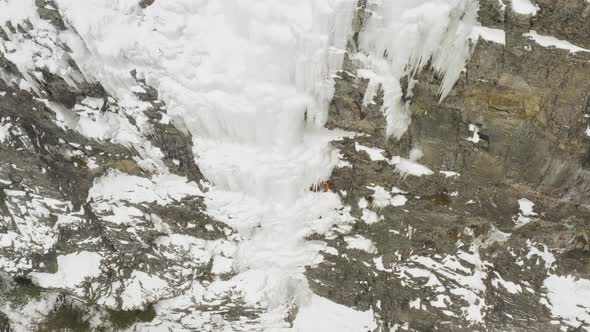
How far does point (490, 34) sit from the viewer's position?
425cm

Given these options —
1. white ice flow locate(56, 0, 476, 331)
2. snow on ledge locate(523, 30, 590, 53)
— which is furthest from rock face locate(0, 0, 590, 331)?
white ice flow locate(56, 0, 476, 331)

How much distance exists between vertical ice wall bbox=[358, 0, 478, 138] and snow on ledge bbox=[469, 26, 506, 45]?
81 millimetres

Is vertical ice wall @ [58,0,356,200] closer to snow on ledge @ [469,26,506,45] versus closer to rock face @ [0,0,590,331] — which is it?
rock face @ [0,0,590,331]

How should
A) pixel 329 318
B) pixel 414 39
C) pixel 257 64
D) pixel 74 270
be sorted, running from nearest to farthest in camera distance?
pixel 414 39 < pixel 257 64 < pixel 74 270 < pixel 329 318

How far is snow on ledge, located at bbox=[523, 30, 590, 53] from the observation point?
13.5 ft

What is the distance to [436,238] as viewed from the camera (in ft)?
20.5

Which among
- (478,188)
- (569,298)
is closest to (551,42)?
(478,188)

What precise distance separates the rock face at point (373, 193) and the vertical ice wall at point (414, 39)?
0.11 meters

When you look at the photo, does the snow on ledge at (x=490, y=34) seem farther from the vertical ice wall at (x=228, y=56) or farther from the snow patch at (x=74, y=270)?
the snow patch at (x=74, y=270)

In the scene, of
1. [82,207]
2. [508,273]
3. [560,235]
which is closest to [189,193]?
[82,207]

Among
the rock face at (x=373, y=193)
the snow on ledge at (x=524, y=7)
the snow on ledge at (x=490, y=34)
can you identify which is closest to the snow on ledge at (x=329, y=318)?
the rock face at (x=373, y=193)

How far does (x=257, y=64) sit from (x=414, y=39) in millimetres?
1859

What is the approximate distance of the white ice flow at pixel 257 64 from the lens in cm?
453

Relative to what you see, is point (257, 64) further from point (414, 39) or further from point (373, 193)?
point (373, 193)
